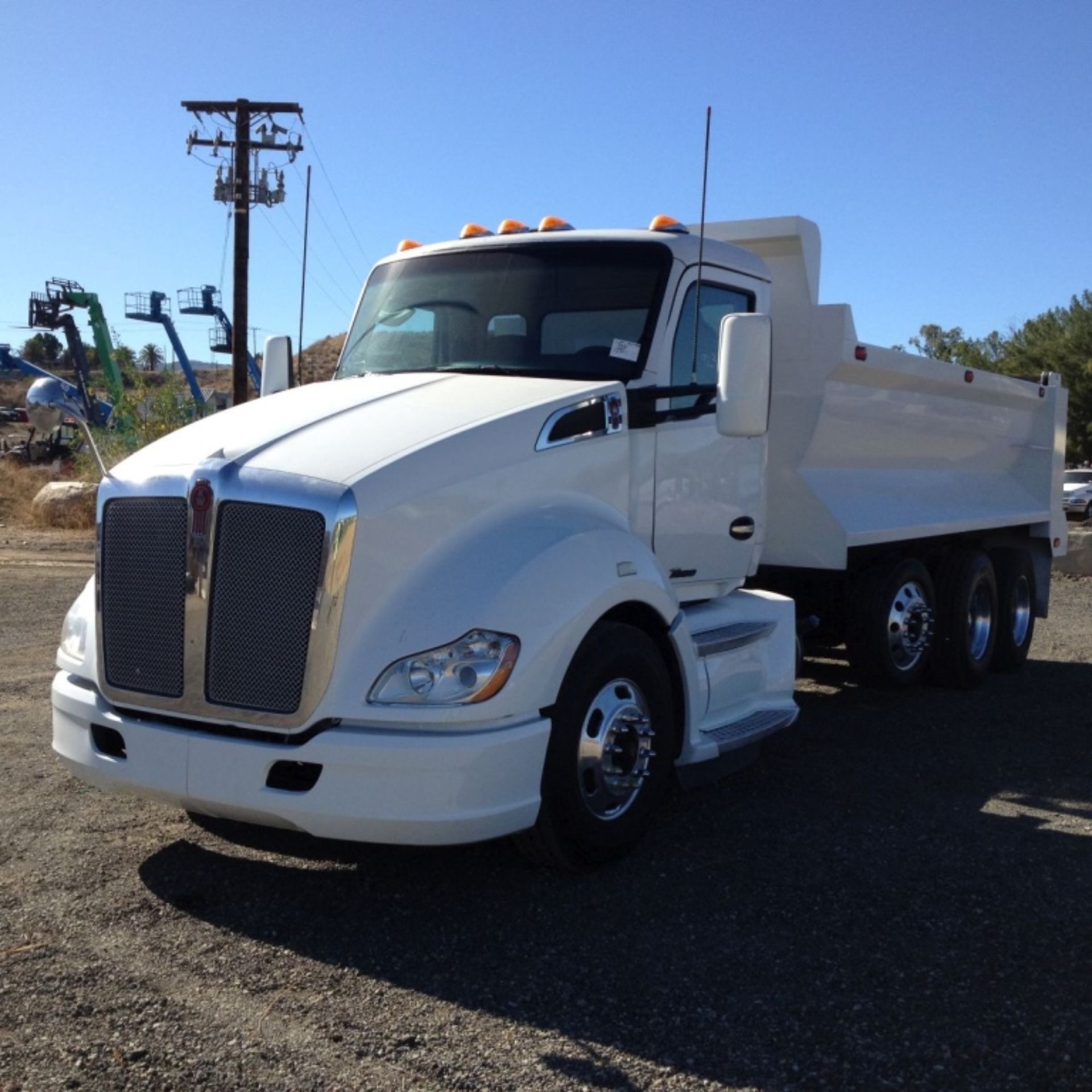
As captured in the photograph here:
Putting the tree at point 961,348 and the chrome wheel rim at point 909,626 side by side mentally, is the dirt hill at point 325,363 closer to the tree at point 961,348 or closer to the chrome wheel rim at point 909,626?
the chrome wheel rim at point 909,626

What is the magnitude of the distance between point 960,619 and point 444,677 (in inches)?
233

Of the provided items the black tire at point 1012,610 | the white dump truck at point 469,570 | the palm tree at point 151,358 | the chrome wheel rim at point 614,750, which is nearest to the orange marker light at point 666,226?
the white dump truck at point 469,570

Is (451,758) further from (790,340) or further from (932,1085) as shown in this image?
(790,340)

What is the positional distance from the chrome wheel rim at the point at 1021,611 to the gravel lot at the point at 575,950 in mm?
3897

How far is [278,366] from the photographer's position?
6828 mm

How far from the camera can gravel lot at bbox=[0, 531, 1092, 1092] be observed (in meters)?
3.53

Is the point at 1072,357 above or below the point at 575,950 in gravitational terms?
above

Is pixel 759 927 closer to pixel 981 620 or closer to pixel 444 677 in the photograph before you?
pixel 444 677

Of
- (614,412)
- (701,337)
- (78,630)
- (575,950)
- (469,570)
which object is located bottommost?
(575,950)

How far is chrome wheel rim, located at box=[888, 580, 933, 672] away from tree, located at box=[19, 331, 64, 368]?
10757cm

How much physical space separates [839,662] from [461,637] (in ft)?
21.5

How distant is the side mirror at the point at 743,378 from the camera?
5426 millimetres

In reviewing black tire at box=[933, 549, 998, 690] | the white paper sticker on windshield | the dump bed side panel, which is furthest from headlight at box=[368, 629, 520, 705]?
black tire at box=[933, 549, 998, 690]

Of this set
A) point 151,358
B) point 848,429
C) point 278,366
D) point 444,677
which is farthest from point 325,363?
point 151,358
